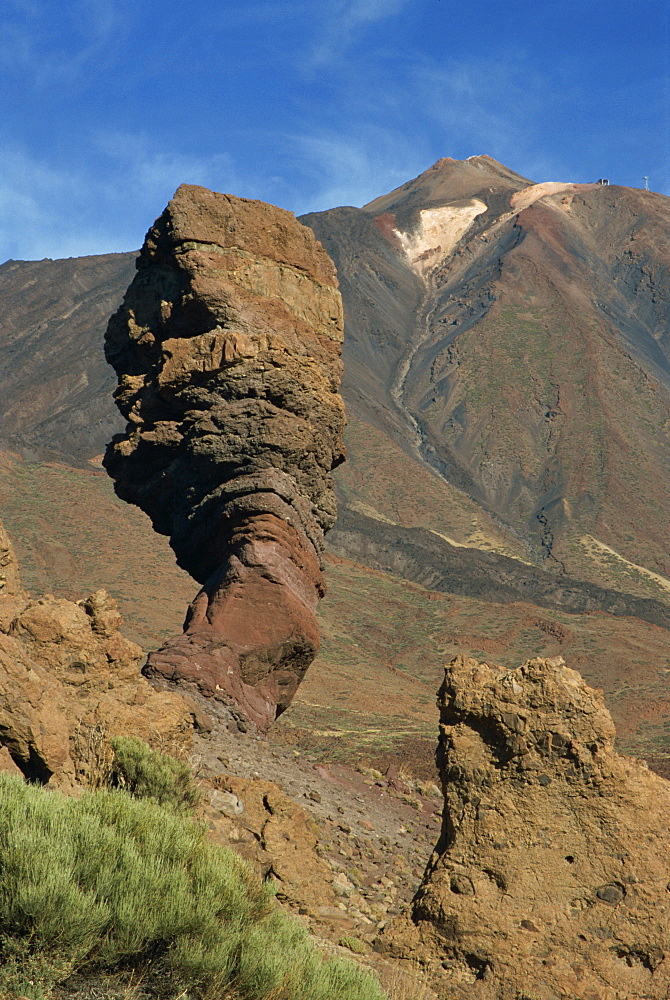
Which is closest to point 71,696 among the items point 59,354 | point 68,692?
point 68,692

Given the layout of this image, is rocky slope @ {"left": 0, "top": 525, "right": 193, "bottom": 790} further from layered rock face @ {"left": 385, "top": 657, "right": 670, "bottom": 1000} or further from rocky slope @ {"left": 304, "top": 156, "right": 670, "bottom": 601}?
rocky slope @ {"left": 304, "top": 156, "right": 670, "bottom": 601}

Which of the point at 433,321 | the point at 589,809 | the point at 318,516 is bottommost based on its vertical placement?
the point at 589,809

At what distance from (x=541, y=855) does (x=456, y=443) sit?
93015mm

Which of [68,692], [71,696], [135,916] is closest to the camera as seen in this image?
[135,916]

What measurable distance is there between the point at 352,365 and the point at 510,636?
2330 inches

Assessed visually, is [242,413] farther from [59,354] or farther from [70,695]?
[59,354]

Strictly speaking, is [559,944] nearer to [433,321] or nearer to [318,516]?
[318,516]

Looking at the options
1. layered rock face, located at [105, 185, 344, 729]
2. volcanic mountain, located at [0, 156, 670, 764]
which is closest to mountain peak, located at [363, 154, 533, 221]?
volcanic mountain, located at [0, 156, 670, 764]

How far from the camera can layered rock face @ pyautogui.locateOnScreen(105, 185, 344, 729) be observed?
1358 centimetres

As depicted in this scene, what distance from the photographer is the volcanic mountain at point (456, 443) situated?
4169 cm

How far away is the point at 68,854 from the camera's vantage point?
4523 millimetres

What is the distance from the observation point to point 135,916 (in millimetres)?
4500

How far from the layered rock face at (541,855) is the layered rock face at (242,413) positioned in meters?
7.00

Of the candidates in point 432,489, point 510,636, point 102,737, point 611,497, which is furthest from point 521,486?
point 102,737
